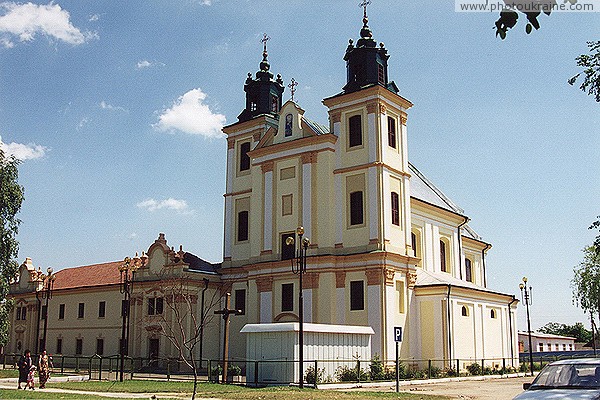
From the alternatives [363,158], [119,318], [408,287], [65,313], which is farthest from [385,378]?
[65,313]

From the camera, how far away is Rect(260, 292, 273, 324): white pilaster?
4294 centimetres

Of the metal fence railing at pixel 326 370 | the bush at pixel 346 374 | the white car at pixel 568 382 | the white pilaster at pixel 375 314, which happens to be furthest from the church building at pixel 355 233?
the white car at pixel 568 382

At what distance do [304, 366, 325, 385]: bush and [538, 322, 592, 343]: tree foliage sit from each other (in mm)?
76621

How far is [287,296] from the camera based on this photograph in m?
42.7

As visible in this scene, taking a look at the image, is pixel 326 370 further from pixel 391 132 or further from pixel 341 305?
pixel 391 132

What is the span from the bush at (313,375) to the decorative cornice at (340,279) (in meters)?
9.67

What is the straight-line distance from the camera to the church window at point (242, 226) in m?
47.6

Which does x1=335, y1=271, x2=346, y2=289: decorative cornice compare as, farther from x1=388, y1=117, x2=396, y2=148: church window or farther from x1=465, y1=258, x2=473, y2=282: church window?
x1=465, y1=258, x2=473, y2=282: church window

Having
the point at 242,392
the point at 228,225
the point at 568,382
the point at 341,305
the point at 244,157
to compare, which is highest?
the point at 244,157

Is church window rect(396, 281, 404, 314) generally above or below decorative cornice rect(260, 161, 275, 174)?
below

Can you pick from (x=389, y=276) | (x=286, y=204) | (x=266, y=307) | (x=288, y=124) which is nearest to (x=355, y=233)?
(x=389, y=276)

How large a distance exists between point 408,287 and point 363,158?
8277 millimetres

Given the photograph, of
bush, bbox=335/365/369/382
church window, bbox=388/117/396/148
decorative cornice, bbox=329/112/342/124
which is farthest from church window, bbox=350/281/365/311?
decorative cornice, bbox=329/112/342/124

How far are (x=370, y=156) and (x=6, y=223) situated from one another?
898 inches
